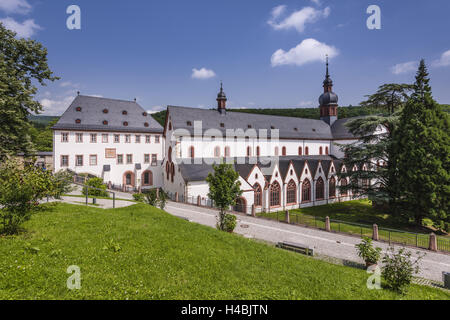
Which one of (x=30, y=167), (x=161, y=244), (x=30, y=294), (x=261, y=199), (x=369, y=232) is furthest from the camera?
(x=261, y=199)

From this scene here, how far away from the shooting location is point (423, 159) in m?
20.6

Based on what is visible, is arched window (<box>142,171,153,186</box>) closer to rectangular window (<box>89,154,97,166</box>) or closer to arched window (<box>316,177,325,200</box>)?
rectangular window (<box>89,154,97,166</box>)

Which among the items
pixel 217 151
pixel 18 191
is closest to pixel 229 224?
pixel 18 191

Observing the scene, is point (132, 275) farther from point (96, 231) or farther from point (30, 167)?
point (30, 167)

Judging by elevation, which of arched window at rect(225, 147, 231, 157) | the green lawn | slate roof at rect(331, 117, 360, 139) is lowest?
the green lawn

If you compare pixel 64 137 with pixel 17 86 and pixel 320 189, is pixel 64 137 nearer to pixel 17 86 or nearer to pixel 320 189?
pixel 17 86

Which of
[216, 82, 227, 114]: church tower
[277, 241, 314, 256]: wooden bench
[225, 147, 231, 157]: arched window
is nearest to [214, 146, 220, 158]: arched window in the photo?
[225, 147, 231, 157]: arched window

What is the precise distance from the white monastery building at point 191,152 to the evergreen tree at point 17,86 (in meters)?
14.0

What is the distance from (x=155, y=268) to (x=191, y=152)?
88.3 ft

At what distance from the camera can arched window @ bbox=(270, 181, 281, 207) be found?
3060 cm

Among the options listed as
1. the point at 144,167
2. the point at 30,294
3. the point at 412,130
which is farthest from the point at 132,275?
the point at 144,167

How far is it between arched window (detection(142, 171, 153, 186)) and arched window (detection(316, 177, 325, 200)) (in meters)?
28.4

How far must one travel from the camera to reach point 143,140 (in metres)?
40.0

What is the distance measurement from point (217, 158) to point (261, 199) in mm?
9742
